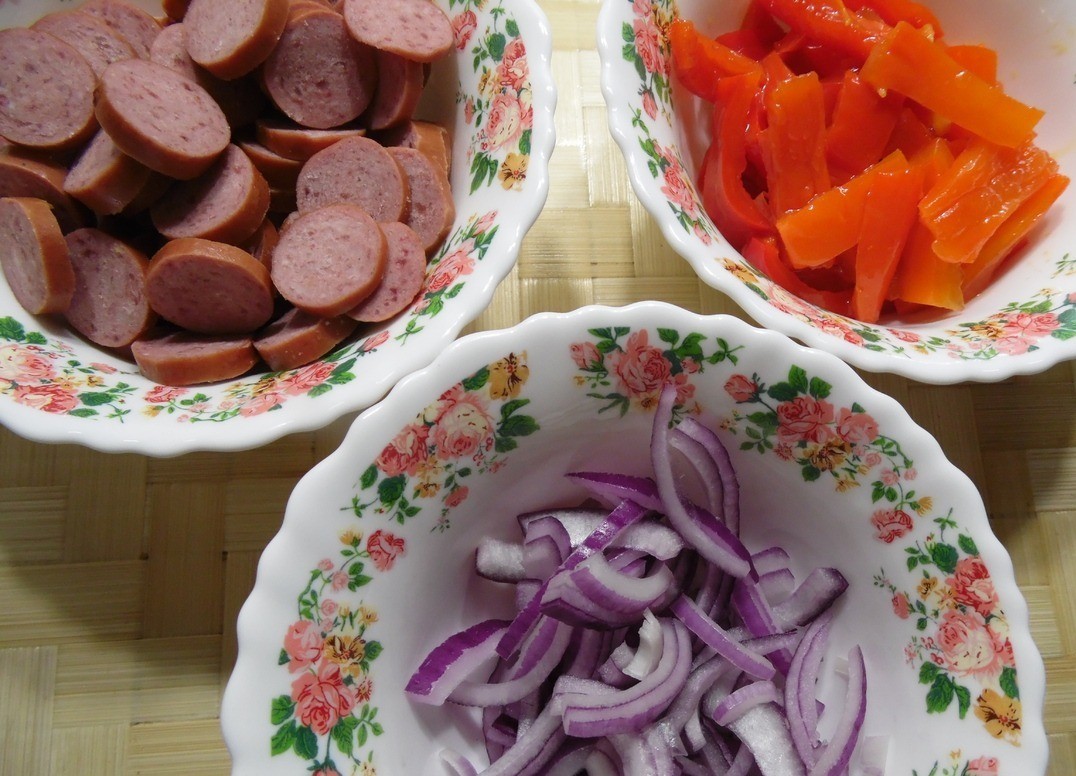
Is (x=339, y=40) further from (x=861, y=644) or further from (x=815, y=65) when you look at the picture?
(x=861, y=644)

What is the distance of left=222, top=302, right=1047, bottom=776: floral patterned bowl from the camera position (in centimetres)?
88

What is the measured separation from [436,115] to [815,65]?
0.61m

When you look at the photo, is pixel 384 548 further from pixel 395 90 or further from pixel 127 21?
pixel 127 21

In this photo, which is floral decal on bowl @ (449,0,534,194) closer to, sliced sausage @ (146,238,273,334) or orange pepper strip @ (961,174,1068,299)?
sliced sausage @ (146,238,273,334)

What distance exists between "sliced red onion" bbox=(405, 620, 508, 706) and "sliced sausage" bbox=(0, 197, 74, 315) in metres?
0.68

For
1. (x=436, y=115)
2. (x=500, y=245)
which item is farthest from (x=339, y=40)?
(x=500, y=245)

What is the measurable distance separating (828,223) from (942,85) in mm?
272

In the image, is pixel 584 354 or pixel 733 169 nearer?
pixel 584 354

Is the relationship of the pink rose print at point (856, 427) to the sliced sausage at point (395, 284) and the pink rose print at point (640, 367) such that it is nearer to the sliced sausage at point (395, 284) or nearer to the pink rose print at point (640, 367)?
the pink rose print at point (640, 367)

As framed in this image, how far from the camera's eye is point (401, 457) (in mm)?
925

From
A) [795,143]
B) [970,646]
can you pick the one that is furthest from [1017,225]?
[970,646]

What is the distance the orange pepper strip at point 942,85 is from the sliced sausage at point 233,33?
2.76ft

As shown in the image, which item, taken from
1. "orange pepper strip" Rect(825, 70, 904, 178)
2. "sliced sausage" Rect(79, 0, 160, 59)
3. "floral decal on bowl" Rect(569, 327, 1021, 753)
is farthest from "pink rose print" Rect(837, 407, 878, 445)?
"sliced sausage" Rect(79, 0, 160, 59)

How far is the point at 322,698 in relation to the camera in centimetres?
90
